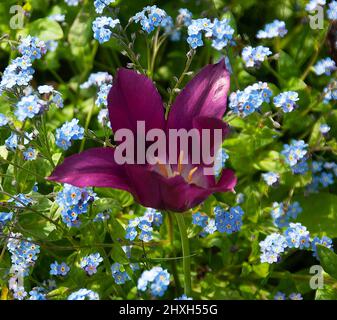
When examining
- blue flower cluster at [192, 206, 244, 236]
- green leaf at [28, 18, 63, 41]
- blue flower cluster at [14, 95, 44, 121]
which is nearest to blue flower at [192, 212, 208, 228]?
blue flower cluster at [192, 206, 244, 236]

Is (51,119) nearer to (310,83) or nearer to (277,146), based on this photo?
(277,146)

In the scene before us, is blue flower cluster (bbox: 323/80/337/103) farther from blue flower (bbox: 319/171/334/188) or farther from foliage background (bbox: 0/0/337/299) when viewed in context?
blue flower (bbox: 319/171/334/188)

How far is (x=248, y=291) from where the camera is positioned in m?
1.88

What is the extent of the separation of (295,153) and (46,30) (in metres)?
0.86

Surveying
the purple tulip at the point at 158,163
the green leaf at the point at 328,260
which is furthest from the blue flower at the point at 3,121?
the green leaf at the point at 328,260

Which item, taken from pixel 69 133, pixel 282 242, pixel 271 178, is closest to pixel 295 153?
pixel 271 178

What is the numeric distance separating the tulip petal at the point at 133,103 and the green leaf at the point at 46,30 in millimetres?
683

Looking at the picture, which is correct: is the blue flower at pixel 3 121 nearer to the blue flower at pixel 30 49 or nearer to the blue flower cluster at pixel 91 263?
the blue flower at pixel 30 49

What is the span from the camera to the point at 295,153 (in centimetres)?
194

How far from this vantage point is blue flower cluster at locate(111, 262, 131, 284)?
1687 millimetres

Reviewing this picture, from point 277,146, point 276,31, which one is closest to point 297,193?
point 277,146

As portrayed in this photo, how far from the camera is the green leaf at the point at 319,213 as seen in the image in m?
2.00

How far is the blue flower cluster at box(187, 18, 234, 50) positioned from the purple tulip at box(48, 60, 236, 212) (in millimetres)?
228

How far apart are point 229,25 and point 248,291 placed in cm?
78
